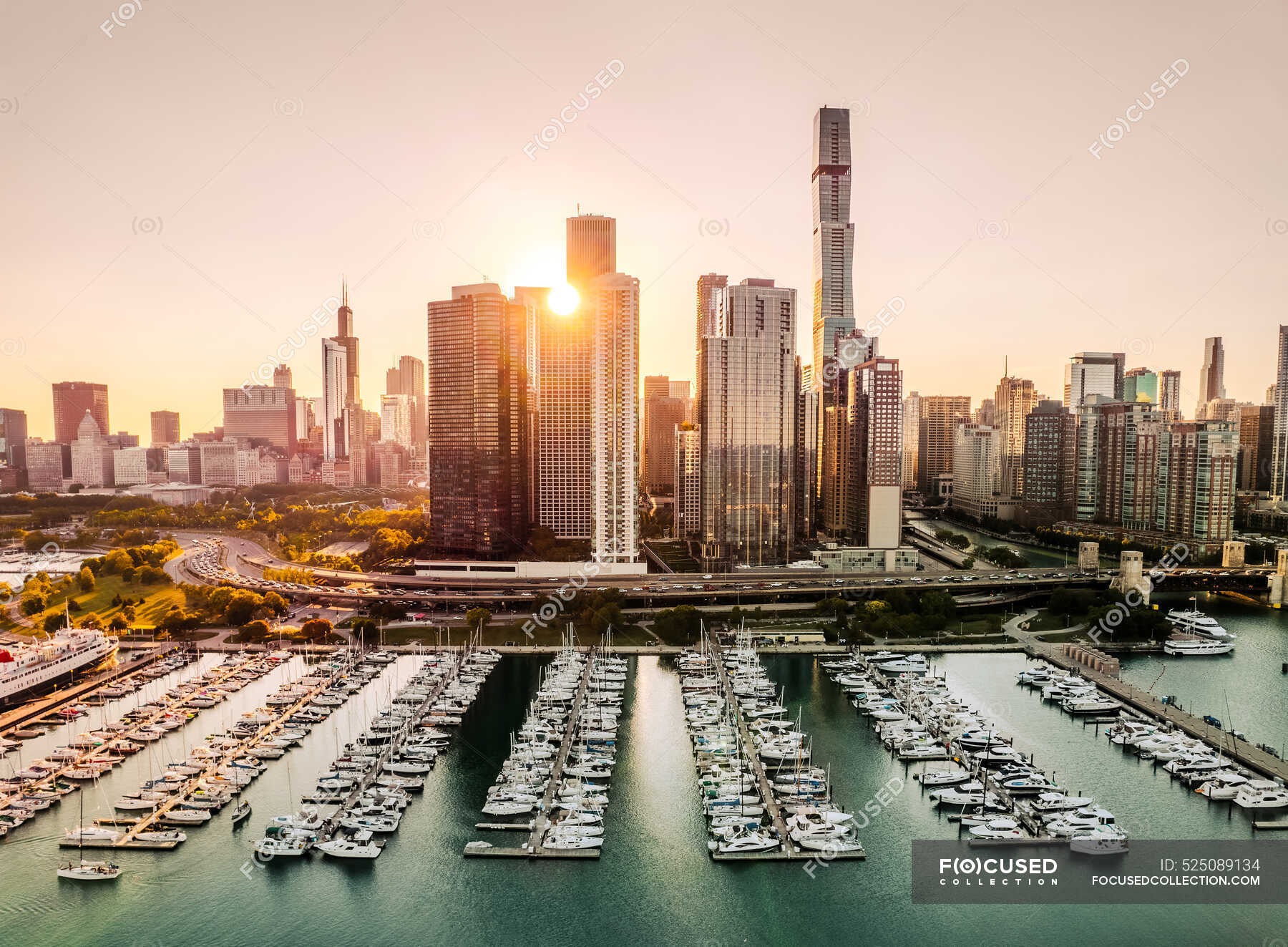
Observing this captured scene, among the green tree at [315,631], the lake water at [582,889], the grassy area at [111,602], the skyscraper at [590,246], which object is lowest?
the lake water at [582,889]

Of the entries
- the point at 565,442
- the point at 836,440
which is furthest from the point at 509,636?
the point at 836,440

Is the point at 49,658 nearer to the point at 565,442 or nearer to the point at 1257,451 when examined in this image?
the point at 565,442

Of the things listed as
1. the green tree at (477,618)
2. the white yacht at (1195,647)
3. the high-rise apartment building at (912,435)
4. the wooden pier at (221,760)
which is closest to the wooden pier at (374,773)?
the wooden pier at (221,760)

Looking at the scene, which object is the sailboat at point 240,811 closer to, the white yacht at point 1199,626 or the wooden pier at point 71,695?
the wooden pier at point 71,695

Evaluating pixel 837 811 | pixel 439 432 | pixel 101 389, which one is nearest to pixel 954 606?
pixel 837 811

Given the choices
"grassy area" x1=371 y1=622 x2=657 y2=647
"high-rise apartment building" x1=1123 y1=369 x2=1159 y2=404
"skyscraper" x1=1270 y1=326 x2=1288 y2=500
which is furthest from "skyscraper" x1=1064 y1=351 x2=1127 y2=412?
"grassy area" x1=371 y1=622 x2=657 y2=647

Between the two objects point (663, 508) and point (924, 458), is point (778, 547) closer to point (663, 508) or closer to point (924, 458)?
point (663, 508)
